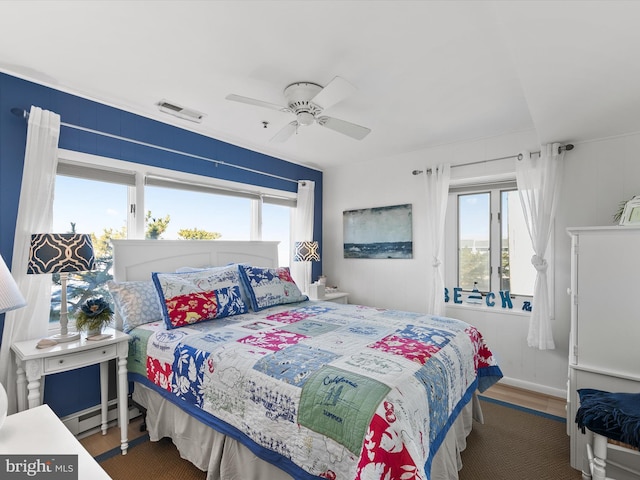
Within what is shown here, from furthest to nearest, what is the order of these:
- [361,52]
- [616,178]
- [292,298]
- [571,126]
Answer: [292,298] → [616,178] → [571,126] → [361,52]

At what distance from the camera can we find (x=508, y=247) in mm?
3408

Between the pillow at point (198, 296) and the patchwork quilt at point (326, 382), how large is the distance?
0.30 ft

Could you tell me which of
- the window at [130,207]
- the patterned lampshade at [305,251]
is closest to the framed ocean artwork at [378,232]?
the patterned lampshade at [305,251]

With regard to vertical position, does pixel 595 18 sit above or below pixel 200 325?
above

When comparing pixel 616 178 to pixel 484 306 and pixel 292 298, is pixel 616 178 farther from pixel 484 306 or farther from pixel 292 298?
pixel 292 298

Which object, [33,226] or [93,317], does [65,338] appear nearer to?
[93,317]

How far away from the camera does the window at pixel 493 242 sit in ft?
10.9

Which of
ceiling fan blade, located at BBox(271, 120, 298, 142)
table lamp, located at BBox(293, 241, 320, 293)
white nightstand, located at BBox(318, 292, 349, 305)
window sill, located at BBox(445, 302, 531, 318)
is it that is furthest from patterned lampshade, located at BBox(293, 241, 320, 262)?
window sill, located at BBox(445, 302, 531, 318)

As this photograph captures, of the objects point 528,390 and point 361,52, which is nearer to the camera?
point 361,52

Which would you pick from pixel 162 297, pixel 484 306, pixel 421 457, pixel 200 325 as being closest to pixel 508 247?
pixel 484 306

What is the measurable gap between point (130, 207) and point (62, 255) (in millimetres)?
950

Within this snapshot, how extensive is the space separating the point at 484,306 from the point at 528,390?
0.87 m
